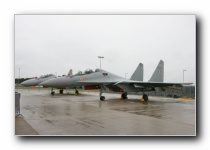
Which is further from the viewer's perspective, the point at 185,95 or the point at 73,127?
the point at 185,95

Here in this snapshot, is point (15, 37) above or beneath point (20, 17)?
beneath

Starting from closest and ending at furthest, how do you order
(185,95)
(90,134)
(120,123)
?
(90,134), (120,123), (185,95)

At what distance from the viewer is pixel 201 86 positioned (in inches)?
258

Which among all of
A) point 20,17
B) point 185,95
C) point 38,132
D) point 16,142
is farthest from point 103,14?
point 185,95

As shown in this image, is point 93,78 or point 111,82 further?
point 93,78

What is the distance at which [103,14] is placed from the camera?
258 inches

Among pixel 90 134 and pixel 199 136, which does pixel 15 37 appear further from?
pixel 199 136

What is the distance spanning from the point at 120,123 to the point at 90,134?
1.49 metres

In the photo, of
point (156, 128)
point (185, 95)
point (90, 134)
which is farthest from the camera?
point (185, 95)

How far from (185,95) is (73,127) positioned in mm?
15803

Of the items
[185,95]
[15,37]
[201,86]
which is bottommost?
[185,95]

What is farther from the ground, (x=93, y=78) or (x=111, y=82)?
(x=93, y=78)

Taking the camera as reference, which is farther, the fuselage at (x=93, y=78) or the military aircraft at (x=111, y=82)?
the fuselage at (x=93, y=78)

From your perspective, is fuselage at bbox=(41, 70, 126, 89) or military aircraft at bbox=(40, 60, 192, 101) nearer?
military aircraft at bbox=(40, 60, 192, 101)
